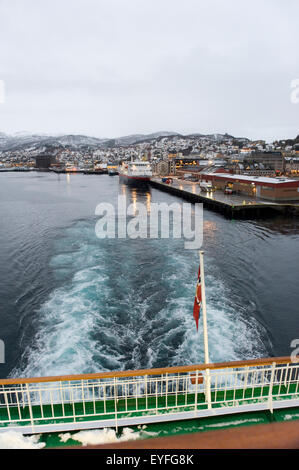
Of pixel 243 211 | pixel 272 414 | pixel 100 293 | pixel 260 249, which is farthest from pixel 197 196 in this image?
pixel 272 414

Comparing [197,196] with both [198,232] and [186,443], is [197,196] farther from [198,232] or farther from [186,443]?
[186,443]

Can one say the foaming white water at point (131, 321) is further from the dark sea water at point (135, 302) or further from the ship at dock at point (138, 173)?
the ship at dock at point (138, 173)

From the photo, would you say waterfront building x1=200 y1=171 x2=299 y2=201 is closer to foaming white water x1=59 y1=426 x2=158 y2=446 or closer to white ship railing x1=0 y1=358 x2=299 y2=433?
white ship railing x1=0 y1=358 x2=299 y2=433

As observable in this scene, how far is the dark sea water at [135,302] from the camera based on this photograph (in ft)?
34.9

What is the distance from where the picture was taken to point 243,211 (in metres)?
38.7

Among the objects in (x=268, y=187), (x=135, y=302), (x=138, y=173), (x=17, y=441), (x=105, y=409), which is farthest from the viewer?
(x=138, y=173)

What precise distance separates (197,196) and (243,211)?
46.8ft

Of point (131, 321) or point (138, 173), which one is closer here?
point (131, 321)

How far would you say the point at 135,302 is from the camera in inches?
566

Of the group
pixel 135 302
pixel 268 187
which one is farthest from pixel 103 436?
pixel 268 187

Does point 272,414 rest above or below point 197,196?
below

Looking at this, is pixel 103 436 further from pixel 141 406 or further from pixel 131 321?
pixel 131 321

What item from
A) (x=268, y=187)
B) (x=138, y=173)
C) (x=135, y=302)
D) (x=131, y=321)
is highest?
(x=138, y=173)

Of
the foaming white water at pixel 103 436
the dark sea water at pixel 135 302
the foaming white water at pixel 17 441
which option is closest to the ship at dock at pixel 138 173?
the dark sea water at pixel 135 302
